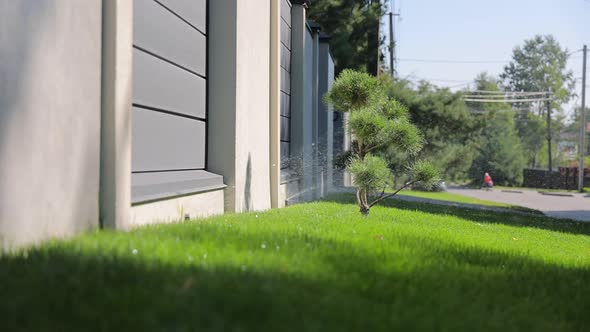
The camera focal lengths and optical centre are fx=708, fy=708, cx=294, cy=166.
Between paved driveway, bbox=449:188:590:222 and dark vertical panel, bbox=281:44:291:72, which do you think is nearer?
dark vertical panel, bbox=281:44:291:72

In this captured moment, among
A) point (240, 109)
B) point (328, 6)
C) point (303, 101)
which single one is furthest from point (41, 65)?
point (328, 6)

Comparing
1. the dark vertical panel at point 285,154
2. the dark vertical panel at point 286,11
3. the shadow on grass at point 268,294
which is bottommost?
the shadow on grass at point 268,294

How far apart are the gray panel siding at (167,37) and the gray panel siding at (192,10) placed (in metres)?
0.06

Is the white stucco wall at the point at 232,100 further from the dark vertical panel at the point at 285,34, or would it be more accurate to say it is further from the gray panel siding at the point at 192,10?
the dark vertical panel at the point at 285,34

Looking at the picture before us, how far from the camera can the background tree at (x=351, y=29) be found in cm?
2892

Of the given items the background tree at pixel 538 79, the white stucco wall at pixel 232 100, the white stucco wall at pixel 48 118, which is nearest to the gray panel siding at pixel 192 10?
the white stucco wall at pixel 232 100

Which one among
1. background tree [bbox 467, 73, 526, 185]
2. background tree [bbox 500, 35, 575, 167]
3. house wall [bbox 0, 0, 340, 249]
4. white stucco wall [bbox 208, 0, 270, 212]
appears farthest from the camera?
background tree [bbox 500, 35, 575, 167]

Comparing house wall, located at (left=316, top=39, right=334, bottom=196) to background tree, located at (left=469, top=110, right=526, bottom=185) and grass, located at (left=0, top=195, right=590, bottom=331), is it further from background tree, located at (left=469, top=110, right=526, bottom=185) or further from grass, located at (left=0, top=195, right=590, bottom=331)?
background tree, located at (left=469, top=110, right=526, bottom=185)

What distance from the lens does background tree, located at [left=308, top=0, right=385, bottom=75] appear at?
1139 inches

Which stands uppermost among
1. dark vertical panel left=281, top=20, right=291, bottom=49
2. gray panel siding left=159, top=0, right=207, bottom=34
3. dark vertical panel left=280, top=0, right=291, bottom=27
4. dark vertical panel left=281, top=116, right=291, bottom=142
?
dark vertical panel left=280, top=0, right=291, bottom=27

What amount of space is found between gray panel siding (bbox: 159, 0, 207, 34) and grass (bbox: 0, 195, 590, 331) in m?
2.53

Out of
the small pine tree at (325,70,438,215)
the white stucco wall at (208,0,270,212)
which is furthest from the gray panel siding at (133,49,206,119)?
the small pine tree at (325,70,438,215)

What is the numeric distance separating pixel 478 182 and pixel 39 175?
67218mm

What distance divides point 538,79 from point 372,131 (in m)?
90.2
